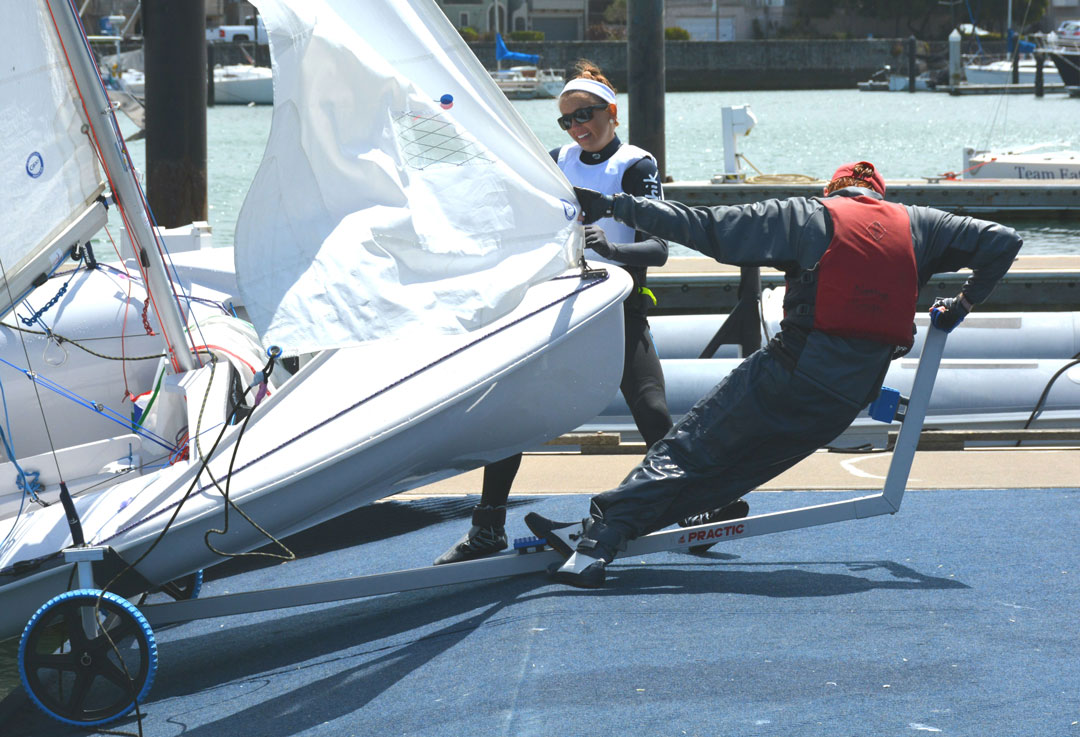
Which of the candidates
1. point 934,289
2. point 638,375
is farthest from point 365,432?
point 934,289

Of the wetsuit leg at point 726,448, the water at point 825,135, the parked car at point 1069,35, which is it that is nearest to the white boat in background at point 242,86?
the water at point 825,135

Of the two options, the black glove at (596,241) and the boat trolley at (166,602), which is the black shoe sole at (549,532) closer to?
the boat trolley at (166,602)

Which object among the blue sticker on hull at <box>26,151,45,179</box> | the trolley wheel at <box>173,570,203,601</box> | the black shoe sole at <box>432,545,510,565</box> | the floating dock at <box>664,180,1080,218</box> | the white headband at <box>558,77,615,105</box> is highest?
the white headband at <box>558,77,615,105</box>

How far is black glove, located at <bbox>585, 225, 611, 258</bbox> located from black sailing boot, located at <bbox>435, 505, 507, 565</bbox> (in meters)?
1.03

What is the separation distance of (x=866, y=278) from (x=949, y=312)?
1.32 ft

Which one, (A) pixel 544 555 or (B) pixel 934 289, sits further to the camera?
(B) pixel 934 289

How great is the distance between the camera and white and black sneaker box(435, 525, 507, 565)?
448 centimetres

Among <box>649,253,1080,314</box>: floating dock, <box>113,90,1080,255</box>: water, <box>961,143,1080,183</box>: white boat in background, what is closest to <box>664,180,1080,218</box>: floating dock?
<box>113,90,1080,255</box>: water

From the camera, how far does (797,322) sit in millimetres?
3885

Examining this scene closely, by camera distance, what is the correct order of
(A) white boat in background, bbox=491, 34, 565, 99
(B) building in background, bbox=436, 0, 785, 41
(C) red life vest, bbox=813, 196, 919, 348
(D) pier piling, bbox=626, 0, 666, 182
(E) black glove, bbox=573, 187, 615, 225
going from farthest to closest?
1. (B) building in background, bbox=436, 0, 785, 41
2. (A) white boat in background, bbox=491, 34, 565, 99
3. (D) pier piling, bbox=626, 0, 666, 182
4. (E) black glove, bbox=573, 187, 615, 225
5. (C) red life vest, bbox=813, 196, 919, 348

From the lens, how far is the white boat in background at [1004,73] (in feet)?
210

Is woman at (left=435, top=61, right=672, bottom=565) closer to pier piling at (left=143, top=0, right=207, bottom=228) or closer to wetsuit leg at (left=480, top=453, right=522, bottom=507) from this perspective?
wetsuit leg at (left=480, top=453, right=522, bottom=507)

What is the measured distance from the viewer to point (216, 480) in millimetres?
3846

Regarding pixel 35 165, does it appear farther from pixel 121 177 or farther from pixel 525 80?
pixel 525 80
